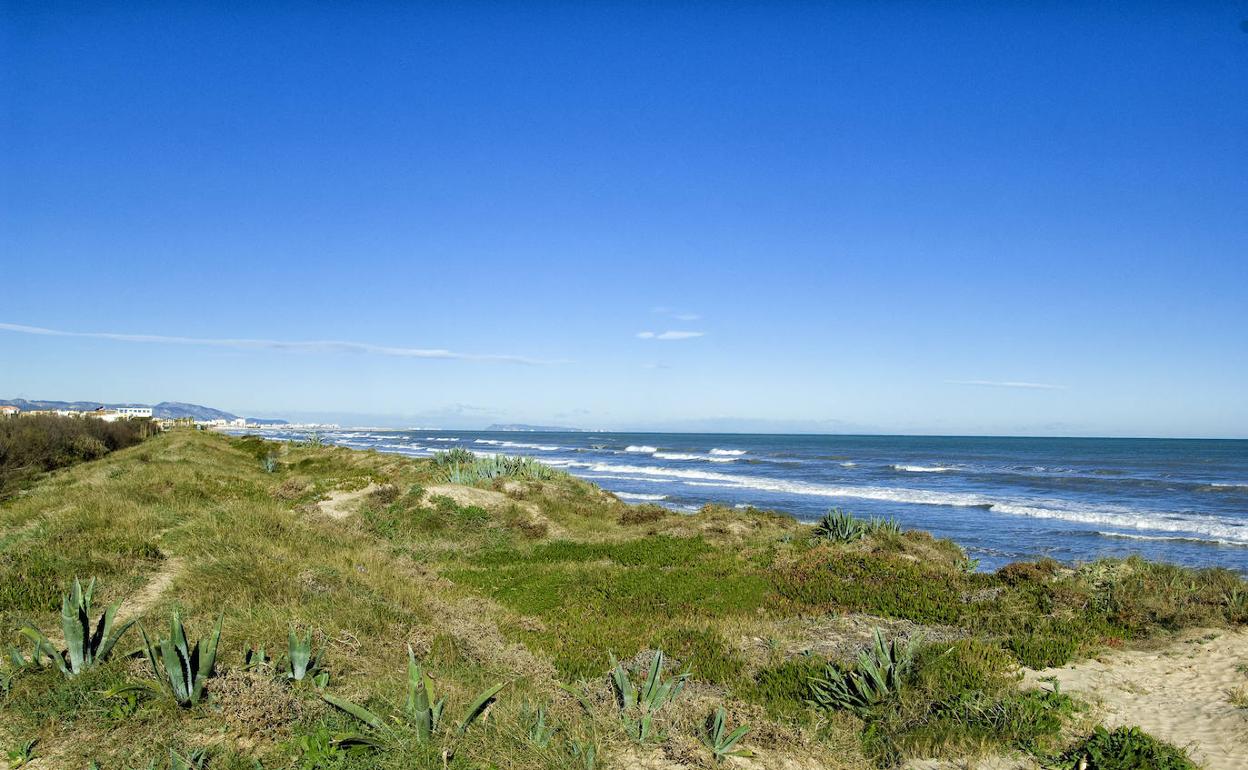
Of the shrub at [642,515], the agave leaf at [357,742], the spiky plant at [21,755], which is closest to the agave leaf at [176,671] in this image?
the spiky plant at [21,755]

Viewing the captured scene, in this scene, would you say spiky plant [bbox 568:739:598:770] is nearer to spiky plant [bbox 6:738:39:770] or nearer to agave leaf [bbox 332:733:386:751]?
agave leaf [bbox 332:733:386:751]

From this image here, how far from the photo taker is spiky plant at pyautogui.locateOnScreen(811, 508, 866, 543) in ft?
58.1

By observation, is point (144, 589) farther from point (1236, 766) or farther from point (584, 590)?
point (1236, 766)

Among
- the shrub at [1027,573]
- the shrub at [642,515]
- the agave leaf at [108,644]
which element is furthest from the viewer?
the shrub at [642,515]

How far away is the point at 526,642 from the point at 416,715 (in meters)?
4.18

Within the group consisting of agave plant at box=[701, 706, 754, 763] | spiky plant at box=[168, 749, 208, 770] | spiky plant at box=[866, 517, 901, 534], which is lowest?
spiky plant at box=[866, 517, 901, 534]

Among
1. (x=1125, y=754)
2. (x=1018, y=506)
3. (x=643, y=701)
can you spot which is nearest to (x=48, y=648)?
(x=643, y=701)

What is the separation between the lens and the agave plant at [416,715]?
521cm

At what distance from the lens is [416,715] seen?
5.27 metres

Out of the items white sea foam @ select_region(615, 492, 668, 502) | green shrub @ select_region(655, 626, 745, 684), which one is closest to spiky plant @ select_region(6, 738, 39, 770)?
green shrub @ select_region(655, 626, 745, 684)

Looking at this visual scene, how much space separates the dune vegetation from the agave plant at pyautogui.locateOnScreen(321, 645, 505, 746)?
0.02 metres

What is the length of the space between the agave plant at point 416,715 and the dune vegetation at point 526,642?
23 millimetres

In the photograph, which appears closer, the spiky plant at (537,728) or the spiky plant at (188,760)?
the spiky plant at (188,760)

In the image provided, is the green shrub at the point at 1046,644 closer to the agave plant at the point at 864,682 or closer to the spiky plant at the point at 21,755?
A: the agave plant at the point at 864,682
